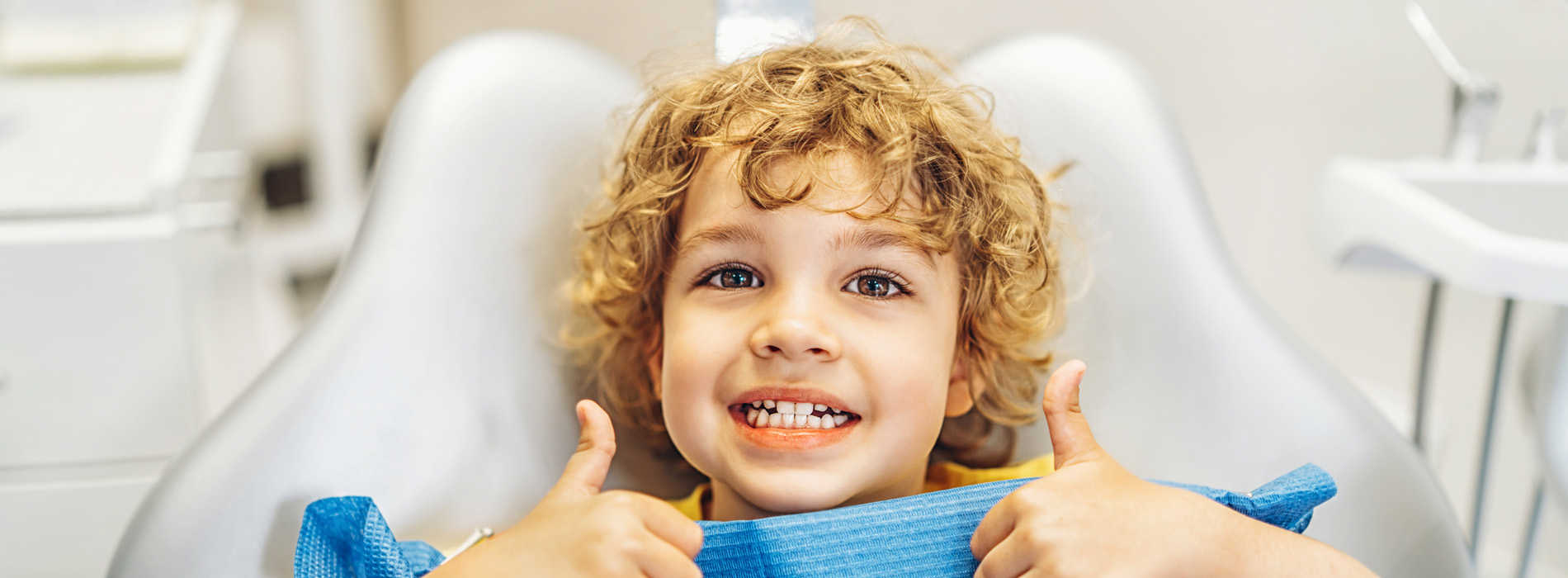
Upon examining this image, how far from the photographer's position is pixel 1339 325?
140 cm

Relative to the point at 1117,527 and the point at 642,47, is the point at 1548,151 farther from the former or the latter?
the point at 642,47

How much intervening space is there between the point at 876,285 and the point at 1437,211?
19.7 inches

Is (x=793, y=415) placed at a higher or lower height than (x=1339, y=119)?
lower

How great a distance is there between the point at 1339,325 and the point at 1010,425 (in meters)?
0.89

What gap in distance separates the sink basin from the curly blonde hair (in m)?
0.30

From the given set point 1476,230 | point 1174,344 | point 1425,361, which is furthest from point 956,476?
point 1425,361

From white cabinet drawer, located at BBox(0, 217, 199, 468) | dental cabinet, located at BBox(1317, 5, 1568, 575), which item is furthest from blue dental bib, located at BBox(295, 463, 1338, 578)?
white cabinet drawer, located at BBox(0, 217, 199, 468)

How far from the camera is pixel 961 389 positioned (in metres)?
0.70

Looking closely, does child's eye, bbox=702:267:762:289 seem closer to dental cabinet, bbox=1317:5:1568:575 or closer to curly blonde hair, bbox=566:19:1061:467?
curly blonde hair, bbox=566:19:1061:467

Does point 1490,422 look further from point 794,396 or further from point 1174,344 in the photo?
point 794,396

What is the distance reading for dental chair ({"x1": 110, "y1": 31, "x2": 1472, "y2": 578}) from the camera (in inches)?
24.4

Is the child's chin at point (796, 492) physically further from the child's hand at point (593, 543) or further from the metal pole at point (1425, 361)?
the metal pole at point (1425, 361)

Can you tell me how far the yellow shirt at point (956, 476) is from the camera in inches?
27.8

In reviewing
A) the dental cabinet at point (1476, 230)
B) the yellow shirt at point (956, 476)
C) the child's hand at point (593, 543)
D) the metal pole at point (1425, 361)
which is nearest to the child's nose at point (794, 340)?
the child's hand at point (593, 543)
